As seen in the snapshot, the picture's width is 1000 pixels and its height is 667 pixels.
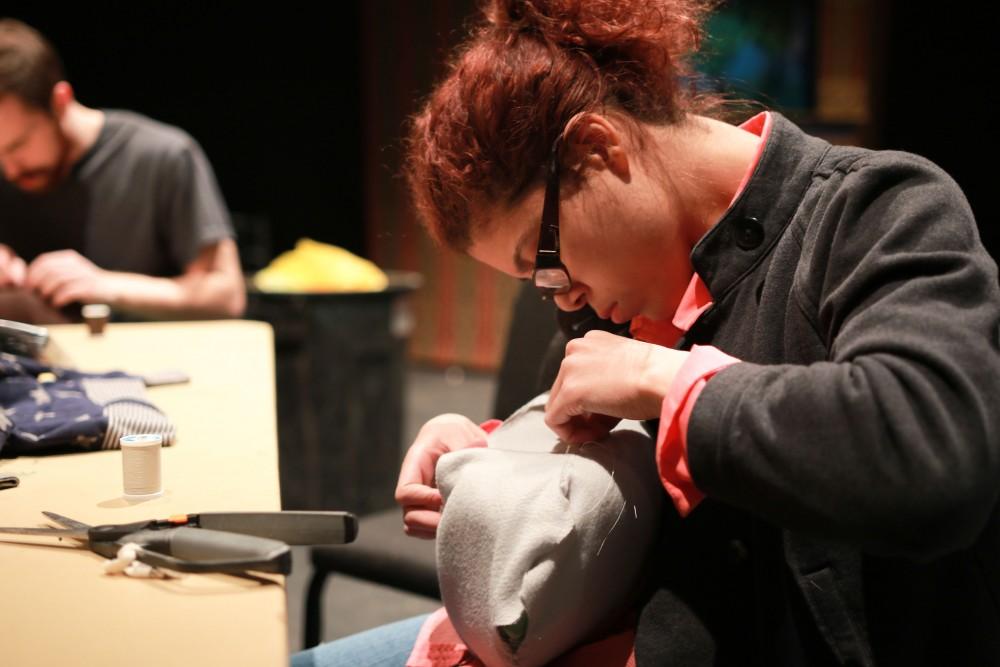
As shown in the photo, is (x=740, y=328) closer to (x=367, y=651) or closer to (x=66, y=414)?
(x=367, y=651)

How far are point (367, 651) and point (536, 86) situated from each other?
2.52 feet

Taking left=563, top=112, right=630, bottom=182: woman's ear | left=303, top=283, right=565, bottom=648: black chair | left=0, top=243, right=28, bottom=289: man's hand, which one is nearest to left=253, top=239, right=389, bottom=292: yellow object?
left=0, top=243, right=28, bottom=289: man's hand

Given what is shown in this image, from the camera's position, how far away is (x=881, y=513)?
0.78 m

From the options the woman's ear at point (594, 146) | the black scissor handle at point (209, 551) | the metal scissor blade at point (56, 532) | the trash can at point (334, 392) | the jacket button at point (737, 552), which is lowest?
the trash can at point (334, 392)

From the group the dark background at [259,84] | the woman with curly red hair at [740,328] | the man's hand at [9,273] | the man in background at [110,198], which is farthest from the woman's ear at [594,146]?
the dark background at [259,84]

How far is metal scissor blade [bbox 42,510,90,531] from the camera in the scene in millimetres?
947

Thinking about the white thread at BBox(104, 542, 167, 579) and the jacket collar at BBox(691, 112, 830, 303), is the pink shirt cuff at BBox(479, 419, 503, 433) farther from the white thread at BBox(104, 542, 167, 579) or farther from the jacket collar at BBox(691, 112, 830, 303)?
the white thread at BBox(104, 542, 167, 579)

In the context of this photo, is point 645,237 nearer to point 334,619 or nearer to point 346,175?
point 334,619

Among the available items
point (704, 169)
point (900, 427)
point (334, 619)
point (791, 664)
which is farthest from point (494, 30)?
point (334, 619)

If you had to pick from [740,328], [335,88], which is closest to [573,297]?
[740,328]

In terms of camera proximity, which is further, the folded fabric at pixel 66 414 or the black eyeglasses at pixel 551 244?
the folded fabric at pixel 66 414

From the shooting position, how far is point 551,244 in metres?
1.09

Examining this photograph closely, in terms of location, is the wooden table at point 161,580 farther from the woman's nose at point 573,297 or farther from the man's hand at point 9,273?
the man's hand at point 9,273

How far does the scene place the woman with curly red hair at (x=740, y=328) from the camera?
31.1 inches
